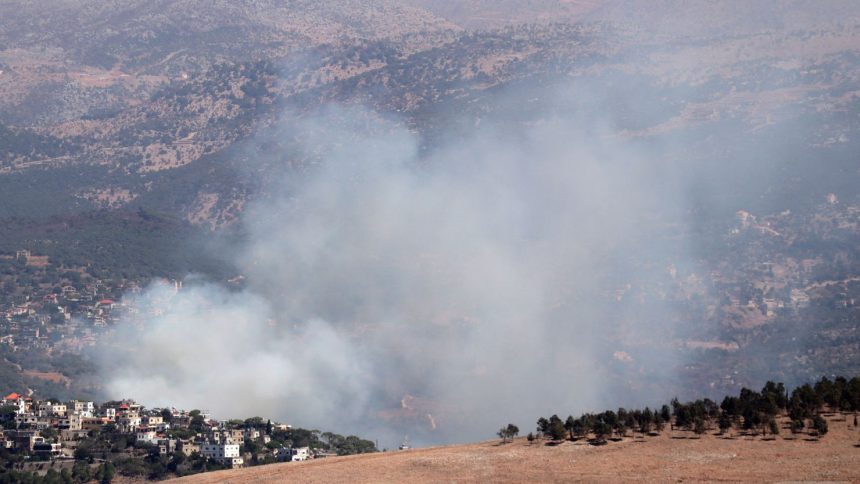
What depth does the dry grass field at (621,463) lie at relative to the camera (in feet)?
218

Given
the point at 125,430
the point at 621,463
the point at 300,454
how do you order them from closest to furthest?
the point at 621,463
the point at 300,454
the point at 125,430

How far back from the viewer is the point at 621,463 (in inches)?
2788

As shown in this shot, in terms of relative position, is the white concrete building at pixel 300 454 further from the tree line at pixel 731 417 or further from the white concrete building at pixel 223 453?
the tree line at pixel 731 417

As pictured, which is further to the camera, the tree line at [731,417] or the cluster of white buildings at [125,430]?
the cluster of white buildings at [125,430]

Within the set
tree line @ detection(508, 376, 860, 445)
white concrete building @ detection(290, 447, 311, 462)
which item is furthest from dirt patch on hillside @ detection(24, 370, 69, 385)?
tree line @ detection(508, 376, 860, 445)

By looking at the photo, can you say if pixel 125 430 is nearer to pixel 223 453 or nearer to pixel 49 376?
pixel 223 453

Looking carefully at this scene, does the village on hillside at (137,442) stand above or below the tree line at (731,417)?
above

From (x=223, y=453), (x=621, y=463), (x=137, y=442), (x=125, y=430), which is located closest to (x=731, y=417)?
(x=621, y=463)

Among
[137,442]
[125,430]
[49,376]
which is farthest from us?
[49,376]

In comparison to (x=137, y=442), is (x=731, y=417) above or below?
below

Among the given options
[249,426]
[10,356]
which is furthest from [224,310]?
[249,426]

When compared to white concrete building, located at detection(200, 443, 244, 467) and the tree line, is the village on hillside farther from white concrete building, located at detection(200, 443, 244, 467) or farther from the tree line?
the tree line

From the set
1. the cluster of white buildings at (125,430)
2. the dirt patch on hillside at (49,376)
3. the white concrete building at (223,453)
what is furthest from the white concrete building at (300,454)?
the dirt patch on hillside at (49,376)

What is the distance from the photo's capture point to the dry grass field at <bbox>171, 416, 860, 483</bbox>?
6631 cm
